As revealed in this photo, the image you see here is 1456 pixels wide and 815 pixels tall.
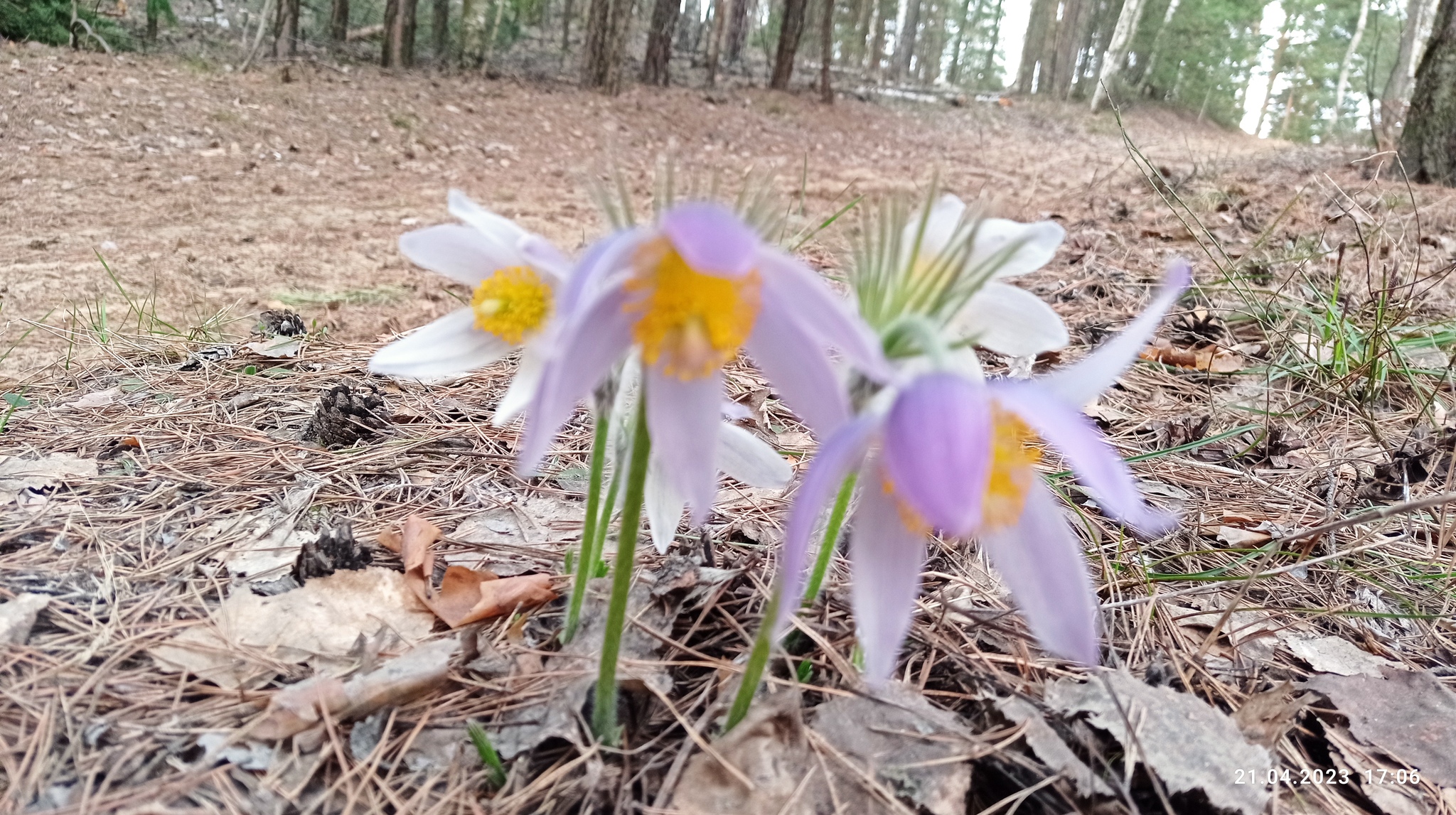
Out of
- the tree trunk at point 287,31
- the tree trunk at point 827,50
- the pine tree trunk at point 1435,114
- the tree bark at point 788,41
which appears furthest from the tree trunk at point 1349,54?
the tree trunk at point 287,31

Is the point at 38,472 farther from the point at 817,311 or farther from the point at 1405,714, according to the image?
the point at 1405,714

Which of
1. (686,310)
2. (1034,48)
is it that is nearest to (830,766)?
(686,310)

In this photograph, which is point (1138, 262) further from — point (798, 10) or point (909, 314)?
point (798, 10)

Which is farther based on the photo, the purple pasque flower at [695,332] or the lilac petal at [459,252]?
the lilac petal at [459,252]

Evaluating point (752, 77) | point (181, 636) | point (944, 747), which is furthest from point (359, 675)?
point (752, 77)

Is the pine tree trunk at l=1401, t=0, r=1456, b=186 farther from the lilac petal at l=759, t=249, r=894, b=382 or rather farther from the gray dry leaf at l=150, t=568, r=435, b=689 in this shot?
the gray dry leaf at l=150, t=568, r=435, b=689

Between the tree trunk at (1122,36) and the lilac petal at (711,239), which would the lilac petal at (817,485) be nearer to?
the lilac petal at (711,239)
